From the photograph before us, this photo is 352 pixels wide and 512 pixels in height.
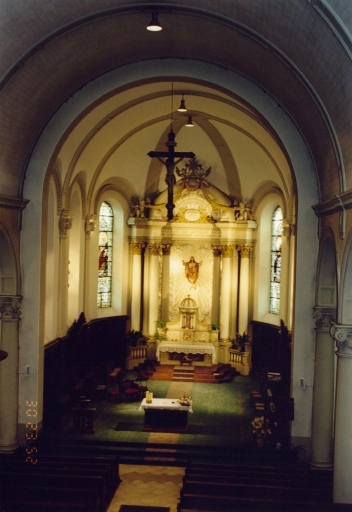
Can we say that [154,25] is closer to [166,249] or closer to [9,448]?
[9,448]

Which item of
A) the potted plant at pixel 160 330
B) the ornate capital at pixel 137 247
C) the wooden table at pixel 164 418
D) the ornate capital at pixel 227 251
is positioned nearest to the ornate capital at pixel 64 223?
the wooden table at pixel 164 418

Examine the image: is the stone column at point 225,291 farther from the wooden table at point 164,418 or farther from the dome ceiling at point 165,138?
the wooden table at point 164,418

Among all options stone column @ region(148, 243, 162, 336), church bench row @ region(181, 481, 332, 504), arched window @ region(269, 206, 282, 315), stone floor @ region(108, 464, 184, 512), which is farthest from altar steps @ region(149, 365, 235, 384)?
church bench row @ region(181, 481, 332, 504)

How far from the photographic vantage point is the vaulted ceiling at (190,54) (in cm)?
1110

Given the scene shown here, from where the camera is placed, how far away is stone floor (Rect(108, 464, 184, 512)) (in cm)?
1506

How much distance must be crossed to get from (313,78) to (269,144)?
1121 cm

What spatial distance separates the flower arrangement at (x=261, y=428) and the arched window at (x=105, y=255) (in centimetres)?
1181

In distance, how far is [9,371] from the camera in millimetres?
17297

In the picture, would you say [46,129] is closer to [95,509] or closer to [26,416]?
[26,416]

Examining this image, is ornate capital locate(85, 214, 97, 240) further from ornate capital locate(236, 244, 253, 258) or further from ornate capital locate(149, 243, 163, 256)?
ornate capital locate(236, 244, 253, 258)

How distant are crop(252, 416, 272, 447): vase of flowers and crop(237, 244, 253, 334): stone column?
412 inches

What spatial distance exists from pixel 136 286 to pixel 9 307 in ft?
39.9

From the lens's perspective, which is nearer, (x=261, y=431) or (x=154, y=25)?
(x=154, y=25)

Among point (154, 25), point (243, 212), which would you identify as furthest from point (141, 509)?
point (243, 212)
